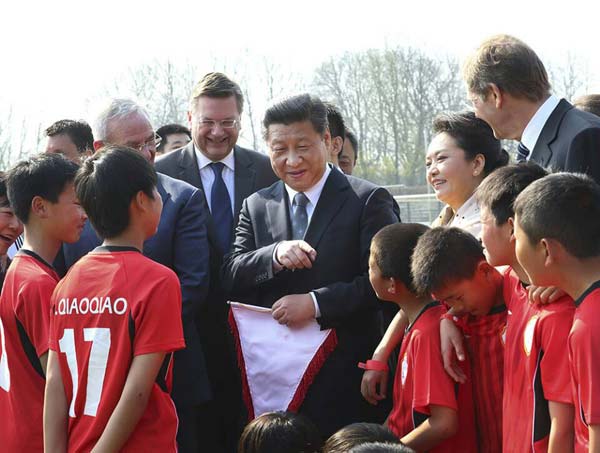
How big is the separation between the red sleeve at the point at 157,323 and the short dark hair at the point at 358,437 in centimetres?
72

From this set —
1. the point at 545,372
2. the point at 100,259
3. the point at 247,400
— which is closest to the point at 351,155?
the point at 247,400

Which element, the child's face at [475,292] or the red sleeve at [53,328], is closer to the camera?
the red sleeve at [53,328]

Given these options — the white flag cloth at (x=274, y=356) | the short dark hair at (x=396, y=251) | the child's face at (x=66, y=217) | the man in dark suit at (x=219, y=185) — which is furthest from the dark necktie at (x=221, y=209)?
the short dark hair at (x=396, y=251)

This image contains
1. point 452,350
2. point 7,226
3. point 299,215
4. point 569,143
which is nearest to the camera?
point 569,143

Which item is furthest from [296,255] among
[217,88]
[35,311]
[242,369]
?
[217,88]

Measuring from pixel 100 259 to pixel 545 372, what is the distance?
1.73 m

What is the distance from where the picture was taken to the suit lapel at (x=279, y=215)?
13.9ft

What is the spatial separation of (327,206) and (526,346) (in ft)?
5.00

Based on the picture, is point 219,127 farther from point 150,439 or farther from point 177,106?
point 177,106

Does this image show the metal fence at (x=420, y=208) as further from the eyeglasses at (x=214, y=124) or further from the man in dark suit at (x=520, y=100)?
the man in dark suit at (x=520, y=100)

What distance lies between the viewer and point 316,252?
4086 mm

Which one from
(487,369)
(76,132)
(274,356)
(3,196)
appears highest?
(76,132)

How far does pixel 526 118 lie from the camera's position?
3.71 m

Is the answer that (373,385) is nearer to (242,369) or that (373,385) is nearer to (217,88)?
(242,369)
